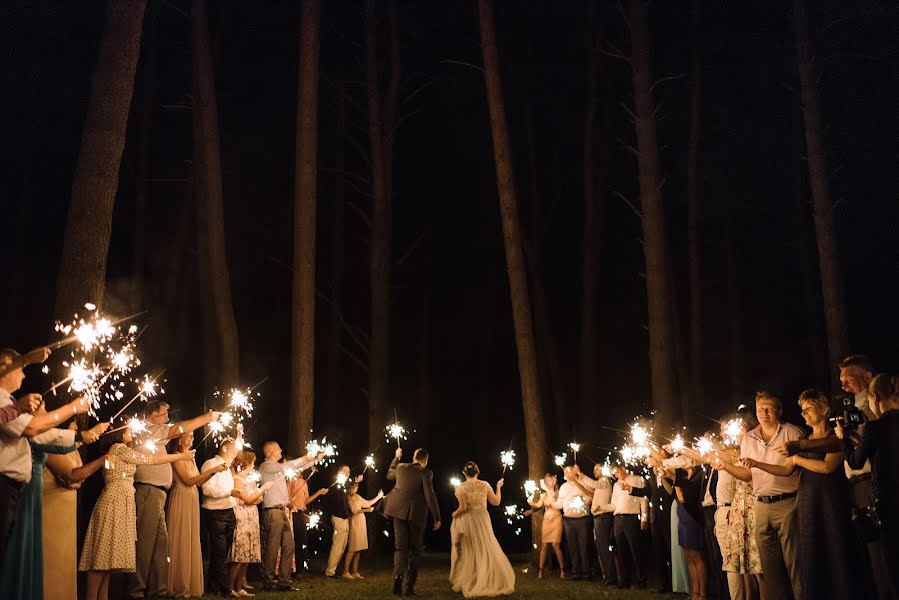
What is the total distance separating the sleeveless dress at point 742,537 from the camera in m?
9.21

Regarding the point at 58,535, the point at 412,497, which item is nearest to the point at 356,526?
the point at 412,497

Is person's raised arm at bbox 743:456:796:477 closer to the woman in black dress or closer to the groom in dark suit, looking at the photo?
the woman in black dress

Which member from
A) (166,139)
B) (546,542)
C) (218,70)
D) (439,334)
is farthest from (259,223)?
(546,542)

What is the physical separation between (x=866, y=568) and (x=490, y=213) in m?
25.7

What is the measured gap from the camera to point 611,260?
100 feet

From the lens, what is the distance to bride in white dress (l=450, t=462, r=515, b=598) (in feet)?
45.2

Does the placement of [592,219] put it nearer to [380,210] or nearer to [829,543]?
[380,210]

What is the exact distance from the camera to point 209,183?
17.4m

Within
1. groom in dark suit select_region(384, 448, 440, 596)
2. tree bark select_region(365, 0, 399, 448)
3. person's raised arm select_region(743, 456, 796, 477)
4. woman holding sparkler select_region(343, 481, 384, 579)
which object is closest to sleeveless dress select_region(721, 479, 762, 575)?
person's raised arm select_region(743, 456, 796, 477)

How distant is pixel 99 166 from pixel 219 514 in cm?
517

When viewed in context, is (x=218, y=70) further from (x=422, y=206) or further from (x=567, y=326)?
(x=567, y=326)

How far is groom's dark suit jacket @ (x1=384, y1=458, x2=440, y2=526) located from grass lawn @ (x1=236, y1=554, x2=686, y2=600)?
1154mm

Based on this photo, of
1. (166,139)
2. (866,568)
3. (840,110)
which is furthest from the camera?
(166,139)

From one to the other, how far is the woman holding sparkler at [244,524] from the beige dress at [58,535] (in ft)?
13.8
